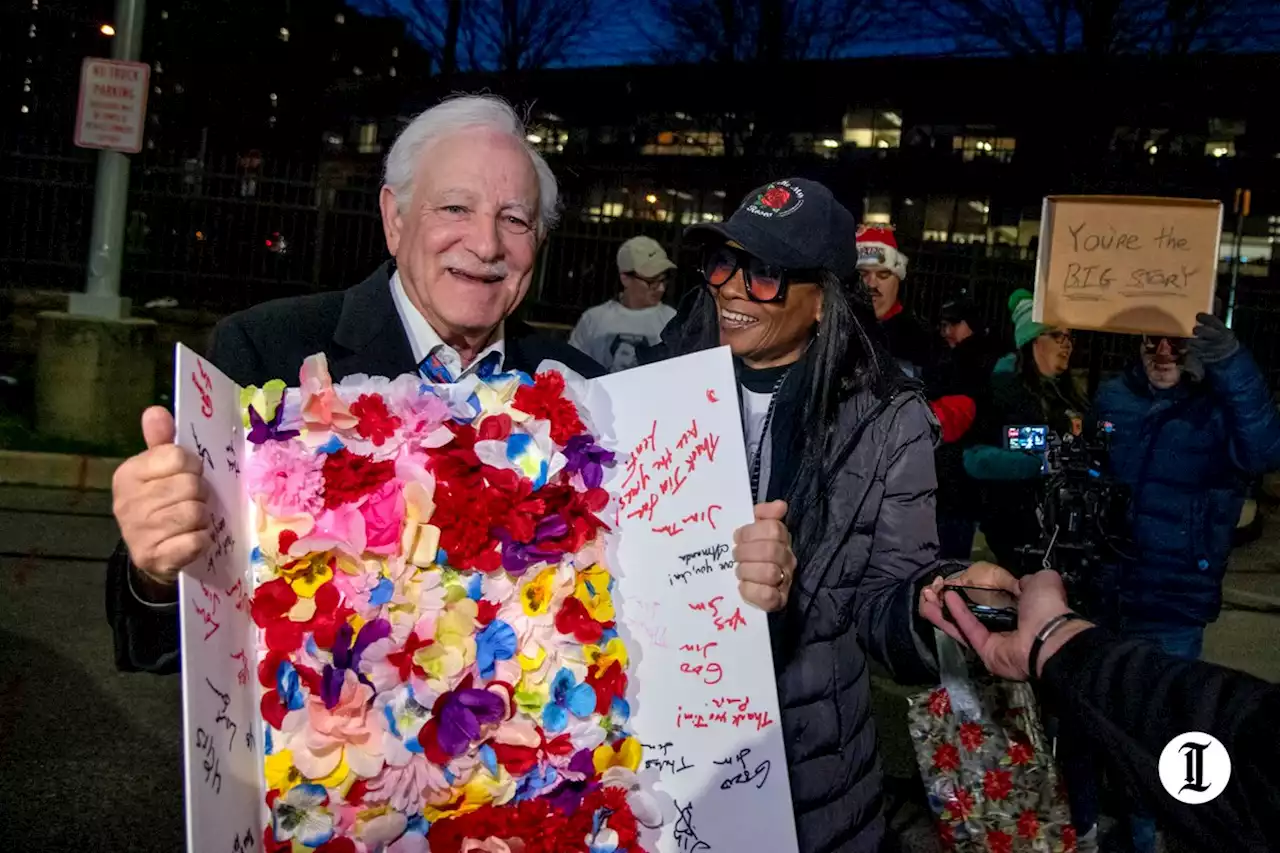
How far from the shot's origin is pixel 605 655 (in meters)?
1.73

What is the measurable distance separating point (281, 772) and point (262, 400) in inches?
21.9

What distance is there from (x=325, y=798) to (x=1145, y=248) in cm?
390

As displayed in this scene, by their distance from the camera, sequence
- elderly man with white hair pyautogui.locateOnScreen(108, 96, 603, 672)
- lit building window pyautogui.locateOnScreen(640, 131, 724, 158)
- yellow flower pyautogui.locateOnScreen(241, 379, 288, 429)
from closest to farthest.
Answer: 1. yellow flower pyautogui.locateOnScreen(241, 379, 288, 429)
2. elderly man with white hair pyautogui.locateOnScreen(108, 96, 603, 672)
3. lit building window pyautogui.locateOnScreen(640, 131, 724, 158)

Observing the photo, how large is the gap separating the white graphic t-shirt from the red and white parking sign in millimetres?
4358

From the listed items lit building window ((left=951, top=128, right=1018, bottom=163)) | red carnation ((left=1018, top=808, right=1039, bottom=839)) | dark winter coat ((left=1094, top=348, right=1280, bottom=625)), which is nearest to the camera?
red carnation ((left=1018, top=808, right=1039, bottom=839))

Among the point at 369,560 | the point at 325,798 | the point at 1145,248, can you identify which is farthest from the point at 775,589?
the point at 1145,248

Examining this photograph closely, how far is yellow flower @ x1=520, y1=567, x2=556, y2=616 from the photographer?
1709 millimetres

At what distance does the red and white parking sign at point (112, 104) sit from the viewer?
28.3ft

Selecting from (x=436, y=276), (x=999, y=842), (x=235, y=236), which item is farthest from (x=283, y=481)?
(x=235, y=236)

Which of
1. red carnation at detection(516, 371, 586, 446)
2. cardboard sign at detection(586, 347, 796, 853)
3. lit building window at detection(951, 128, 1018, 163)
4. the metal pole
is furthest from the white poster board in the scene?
lit building window at detection(951, 128, 1018, 163)

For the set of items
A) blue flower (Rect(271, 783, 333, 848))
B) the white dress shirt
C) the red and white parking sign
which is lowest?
blue flower (Rect(271, 783, 333, 848))

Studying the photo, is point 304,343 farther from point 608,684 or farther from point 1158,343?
point 1158,343

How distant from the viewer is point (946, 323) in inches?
247

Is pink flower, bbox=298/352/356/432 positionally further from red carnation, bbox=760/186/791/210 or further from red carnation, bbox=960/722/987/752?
red carnation, bbox=960/722/987/752
